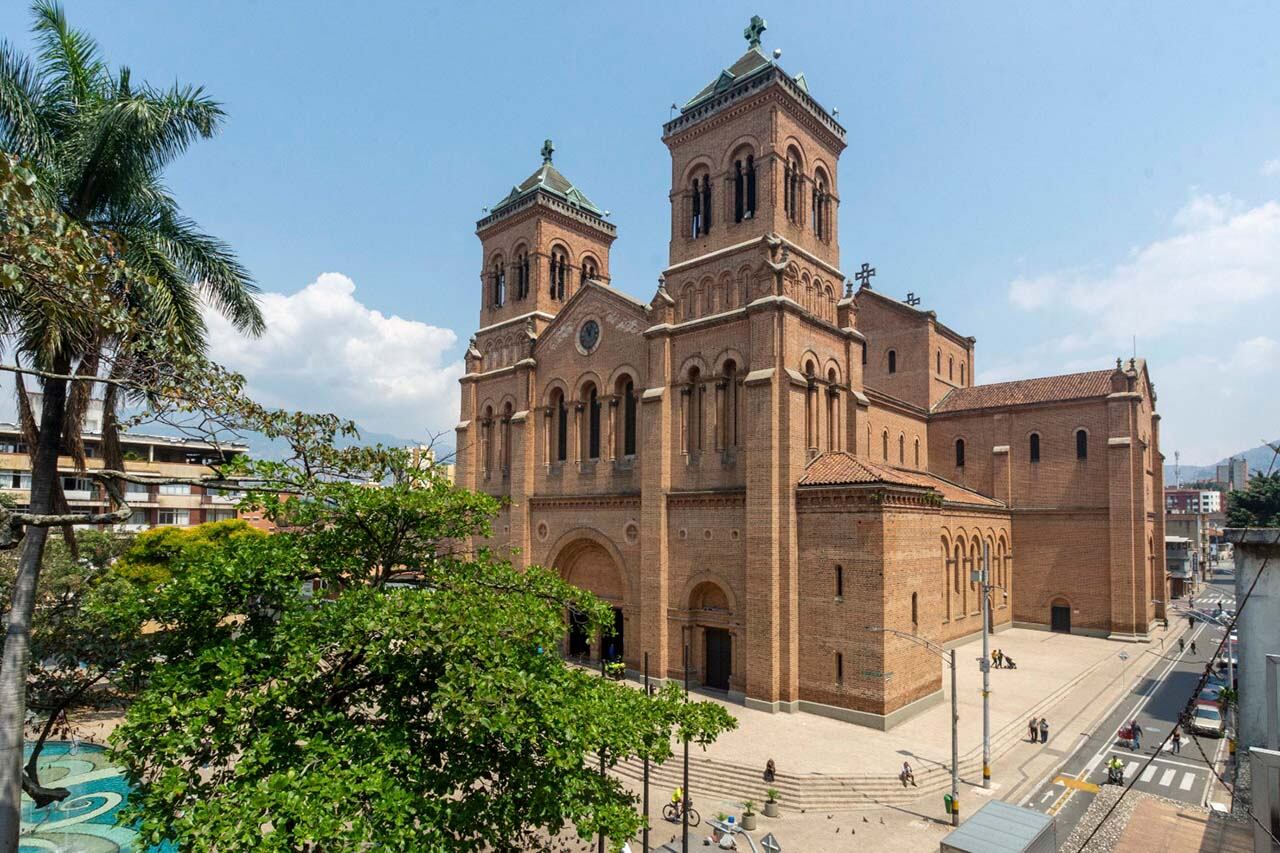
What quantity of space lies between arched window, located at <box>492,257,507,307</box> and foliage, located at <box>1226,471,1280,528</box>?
6209 centimetres

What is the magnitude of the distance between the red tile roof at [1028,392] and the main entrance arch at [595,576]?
27072 millimetres

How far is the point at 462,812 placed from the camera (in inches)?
370

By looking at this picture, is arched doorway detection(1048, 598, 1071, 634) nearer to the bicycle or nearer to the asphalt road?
the asphalt road

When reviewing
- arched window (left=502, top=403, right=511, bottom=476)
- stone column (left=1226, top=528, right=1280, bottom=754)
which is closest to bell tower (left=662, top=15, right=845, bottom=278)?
arched window (left=502, top=403, right=511, bottom=476)

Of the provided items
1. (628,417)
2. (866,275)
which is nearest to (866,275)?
(866,275)

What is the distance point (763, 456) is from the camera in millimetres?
25766

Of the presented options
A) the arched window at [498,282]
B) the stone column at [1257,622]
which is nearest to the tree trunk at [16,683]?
the stone column at [1257,622]

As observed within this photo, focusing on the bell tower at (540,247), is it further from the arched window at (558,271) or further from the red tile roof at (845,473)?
the red tile roof at (845,473)

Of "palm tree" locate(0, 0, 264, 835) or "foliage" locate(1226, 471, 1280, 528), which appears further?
"foliage" locate(1226, 471, 1280, 528)

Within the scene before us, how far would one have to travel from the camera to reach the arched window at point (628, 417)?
103 ft

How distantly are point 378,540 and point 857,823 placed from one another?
1498 centimetres

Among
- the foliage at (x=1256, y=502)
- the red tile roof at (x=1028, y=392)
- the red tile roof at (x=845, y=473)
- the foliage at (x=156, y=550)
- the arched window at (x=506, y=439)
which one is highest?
the red tile roof at (x=1028, y=392)

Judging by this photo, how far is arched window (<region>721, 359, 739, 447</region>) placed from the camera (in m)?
27.8

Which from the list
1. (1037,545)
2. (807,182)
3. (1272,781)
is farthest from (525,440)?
(1037,545)
